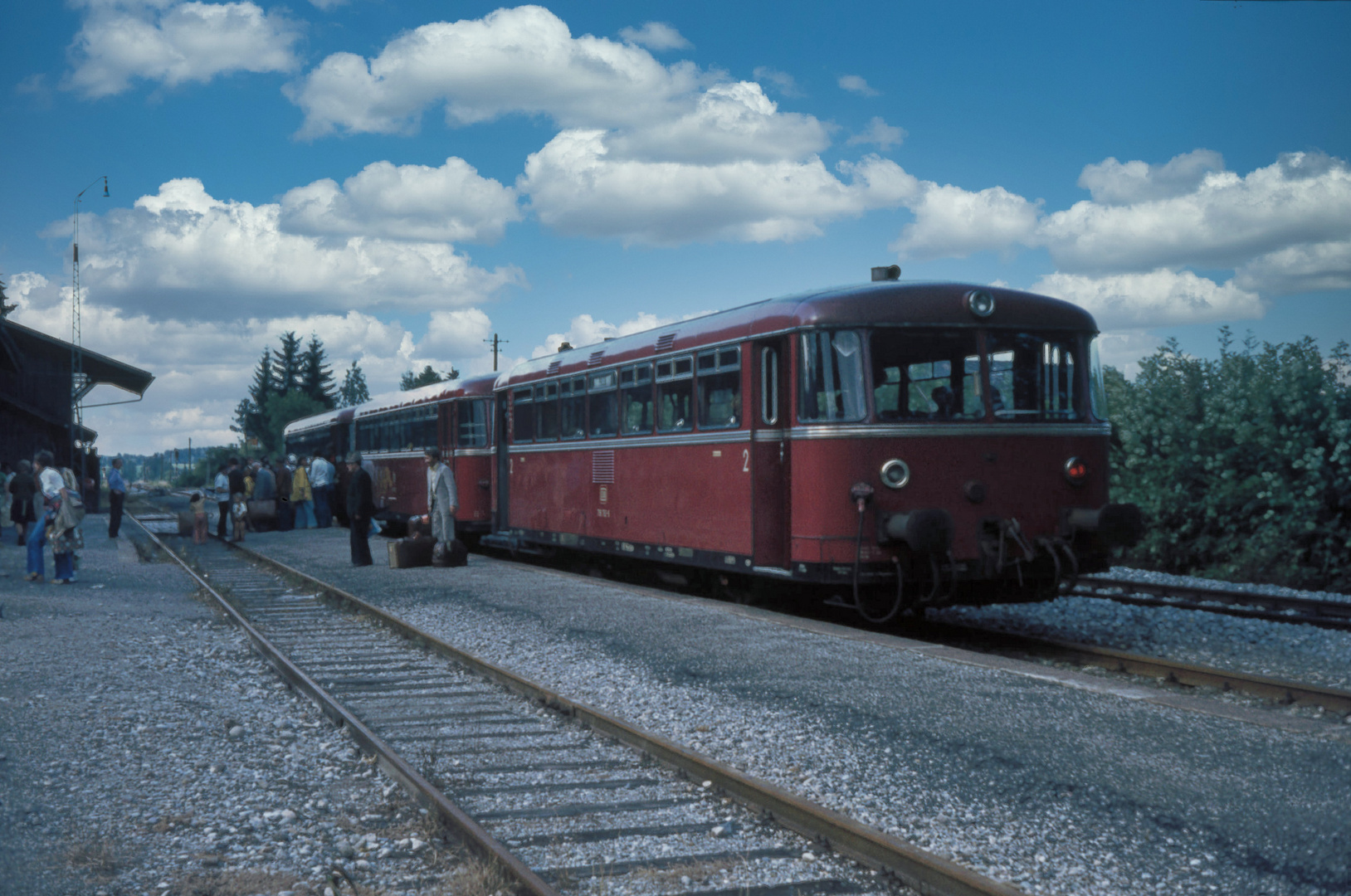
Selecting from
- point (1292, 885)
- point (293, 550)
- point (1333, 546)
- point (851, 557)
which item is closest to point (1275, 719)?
point (1292, 885)

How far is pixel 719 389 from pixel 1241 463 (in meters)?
9.59

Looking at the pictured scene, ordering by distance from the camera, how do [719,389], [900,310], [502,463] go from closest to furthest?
1. [900,310]
2. [719,389]
3. [502,463]

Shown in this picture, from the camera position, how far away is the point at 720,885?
4.33m

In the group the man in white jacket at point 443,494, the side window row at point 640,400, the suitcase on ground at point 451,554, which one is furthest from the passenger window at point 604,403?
the suitcase on ground at point 451,554

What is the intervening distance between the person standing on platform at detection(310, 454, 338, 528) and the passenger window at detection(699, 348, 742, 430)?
1767 centimetres

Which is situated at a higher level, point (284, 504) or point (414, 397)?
point (414, 397)

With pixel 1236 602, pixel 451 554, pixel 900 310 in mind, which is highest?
pixel 900 310

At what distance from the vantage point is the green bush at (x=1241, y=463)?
1552cm

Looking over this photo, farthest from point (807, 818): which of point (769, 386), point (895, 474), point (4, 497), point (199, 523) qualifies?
point (4, 497)

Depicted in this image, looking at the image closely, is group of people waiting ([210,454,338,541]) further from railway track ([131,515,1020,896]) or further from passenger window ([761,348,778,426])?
railway track ([131,515,1020,896])

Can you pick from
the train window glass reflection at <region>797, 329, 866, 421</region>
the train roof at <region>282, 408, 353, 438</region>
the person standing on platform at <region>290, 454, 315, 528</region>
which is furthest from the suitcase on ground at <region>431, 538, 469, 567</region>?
the train roof at <region>282, 408, 353, 438</region>

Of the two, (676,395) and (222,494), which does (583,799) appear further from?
(222,494)

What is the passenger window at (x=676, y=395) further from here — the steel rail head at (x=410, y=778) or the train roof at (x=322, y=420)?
the train roof at (x=322, y=420)

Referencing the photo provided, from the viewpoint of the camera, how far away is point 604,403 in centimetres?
1409
